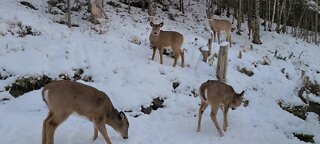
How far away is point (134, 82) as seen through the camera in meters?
11.1

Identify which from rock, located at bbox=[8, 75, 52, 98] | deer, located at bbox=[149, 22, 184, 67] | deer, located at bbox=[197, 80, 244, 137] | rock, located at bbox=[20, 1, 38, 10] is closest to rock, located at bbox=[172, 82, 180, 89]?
deer, located at bbox=[149, 22, 184, 67]

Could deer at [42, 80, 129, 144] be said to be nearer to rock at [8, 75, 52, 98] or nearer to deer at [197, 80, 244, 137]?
deer at [197, 80, 244, 137]

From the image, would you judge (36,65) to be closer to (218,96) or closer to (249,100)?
(218,96)

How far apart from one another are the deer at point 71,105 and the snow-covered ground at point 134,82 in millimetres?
652

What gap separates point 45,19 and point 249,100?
26.7ft

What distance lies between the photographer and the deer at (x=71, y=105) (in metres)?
7.13

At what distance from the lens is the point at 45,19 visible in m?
15.1

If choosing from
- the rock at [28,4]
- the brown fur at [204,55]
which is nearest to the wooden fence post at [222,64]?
the brown fur at [204,55]

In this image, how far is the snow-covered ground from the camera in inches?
344

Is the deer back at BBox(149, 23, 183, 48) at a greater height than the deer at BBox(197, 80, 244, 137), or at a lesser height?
greater

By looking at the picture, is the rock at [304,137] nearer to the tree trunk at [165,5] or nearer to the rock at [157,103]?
the rock at [157,103]

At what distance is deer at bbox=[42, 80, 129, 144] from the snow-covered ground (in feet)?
2.14

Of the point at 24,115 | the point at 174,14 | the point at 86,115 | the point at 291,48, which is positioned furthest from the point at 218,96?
the point at 174,14

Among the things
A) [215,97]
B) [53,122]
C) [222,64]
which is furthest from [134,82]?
[53,122]
